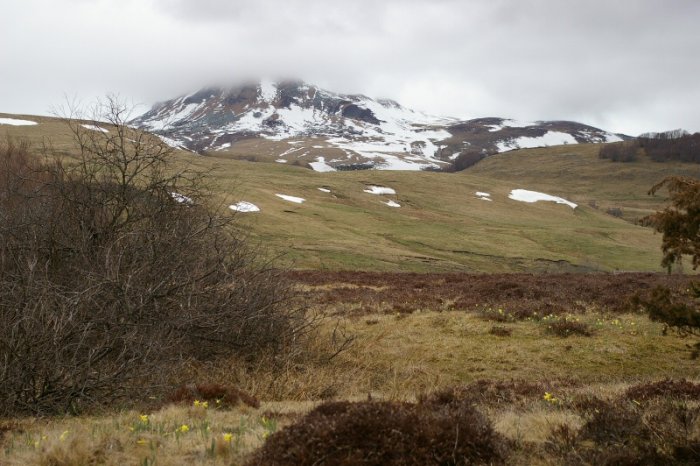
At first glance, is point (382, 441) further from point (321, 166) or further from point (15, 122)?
point (321, 166)

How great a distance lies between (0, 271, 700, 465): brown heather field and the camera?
4332 millimetres

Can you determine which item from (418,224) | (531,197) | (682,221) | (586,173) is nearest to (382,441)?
(682,221)

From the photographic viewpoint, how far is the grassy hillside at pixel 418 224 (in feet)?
140

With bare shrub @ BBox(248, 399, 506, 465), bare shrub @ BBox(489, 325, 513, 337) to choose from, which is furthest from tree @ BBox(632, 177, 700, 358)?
bare shrub @ BBox(489, 325, 513, 337)

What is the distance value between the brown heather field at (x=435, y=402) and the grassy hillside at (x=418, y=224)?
662 cm

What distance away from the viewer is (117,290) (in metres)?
8.54

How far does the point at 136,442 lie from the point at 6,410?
2726mm

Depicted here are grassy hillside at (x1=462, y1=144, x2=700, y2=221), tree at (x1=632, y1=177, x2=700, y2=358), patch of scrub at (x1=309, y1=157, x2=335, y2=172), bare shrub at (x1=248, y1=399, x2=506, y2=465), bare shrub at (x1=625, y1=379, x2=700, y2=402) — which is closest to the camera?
bare shrub at (x1=248, y1=399, x2=506, y2=465)

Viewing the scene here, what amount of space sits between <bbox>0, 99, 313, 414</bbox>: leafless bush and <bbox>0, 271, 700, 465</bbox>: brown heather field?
0.57 metres

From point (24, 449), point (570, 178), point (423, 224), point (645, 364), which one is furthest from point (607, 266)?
point (570, 178)

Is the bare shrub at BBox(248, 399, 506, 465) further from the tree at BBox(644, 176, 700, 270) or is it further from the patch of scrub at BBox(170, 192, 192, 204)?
the patch of scrub at BBox(170, 192, 192, 204)

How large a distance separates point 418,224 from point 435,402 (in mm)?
53966

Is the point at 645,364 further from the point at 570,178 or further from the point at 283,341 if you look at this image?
the point at 570,178

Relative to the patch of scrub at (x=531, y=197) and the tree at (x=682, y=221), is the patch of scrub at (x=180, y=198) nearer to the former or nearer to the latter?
the tree at (x=682, y=221)
